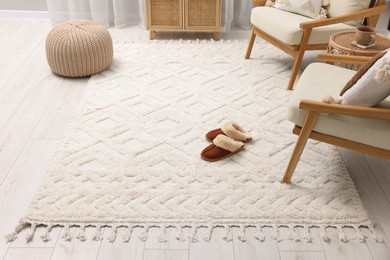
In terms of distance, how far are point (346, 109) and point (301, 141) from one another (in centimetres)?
29

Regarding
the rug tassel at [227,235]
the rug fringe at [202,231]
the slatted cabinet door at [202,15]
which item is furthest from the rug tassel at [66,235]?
the slatted cabinet door at [202,15]

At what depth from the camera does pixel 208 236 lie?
193cm

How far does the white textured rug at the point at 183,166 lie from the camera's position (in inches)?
79.6

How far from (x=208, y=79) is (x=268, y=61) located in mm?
590

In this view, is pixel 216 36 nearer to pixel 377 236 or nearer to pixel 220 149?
pixel 220 149

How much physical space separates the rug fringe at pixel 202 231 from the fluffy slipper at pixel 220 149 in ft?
1.60

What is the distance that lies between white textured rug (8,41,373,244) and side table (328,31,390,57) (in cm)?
48

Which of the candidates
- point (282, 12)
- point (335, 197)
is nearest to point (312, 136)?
point (335, 197)

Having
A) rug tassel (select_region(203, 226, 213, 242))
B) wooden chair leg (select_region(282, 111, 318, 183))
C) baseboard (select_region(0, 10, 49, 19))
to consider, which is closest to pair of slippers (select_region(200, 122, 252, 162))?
wooden chair leg (select_region(282, 111, 318, 183))

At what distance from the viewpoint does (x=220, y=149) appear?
7.95 ft

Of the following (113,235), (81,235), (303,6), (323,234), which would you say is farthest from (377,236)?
(303,6)

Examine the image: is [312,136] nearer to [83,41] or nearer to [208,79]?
[208,79]

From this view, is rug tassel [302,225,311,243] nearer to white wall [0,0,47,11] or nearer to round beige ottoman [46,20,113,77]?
round beige ottoman [46,20,113,77]

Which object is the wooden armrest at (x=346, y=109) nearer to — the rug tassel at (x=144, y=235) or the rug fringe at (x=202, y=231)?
the rug fringe at (x=202, y=231)
